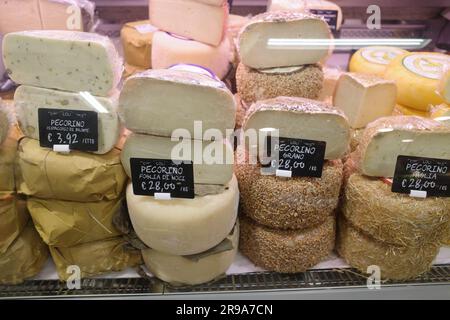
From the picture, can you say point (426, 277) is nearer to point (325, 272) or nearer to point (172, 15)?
point (325, 272)

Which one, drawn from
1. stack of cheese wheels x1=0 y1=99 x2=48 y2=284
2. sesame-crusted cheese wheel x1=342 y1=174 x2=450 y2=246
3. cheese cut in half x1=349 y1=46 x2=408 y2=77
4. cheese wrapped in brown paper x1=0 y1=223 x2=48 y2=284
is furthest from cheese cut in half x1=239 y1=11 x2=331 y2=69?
cheese wrapped in brown paper x1=0 y1=223 x2=48 y2=284

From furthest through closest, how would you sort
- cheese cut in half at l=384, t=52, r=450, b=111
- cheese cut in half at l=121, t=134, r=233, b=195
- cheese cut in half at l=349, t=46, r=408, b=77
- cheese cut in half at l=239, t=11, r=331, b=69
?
cheese cut in half at l=349, t=46, r=408, b=77, cheese cut in half at l=384, t=52, r=450, b=111, cheese cut in half at l=239, t=11, r=331, b=69, cheese cut in half at l=121, t=134, r=233, b=195

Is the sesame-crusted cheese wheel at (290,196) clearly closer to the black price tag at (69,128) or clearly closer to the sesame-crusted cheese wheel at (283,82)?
the sesame-crusted cheese wheel at (283,82)

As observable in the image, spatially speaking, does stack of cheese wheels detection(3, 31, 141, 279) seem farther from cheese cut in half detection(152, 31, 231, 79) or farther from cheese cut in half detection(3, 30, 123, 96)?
cheese cut in half detection(152, 31, 231, 79)

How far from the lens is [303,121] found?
1.34 meters

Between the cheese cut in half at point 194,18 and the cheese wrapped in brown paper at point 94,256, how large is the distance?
95 centimetres

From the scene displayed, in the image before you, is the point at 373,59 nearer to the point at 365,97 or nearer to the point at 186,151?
the point at 365,97

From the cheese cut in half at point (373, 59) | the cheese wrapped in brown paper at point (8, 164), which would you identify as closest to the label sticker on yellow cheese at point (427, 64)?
the cheese cut in half at point (373, 59)

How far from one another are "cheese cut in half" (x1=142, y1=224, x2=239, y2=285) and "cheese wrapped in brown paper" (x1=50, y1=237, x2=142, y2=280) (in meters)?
0.09

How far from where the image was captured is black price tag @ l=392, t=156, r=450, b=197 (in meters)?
1.36

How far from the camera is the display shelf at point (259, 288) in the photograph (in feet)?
4.81

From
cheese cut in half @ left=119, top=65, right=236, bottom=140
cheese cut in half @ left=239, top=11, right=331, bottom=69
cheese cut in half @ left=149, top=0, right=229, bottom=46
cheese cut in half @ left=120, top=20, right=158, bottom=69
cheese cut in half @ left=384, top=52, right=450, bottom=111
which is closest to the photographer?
cheese cut in half @ left=119, top=65, right=236, bottom=140

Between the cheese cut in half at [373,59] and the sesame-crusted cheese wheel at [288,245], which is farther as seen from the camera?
the cheese cut in half at [373,59]

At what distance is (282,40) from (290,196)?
2.00 feet
